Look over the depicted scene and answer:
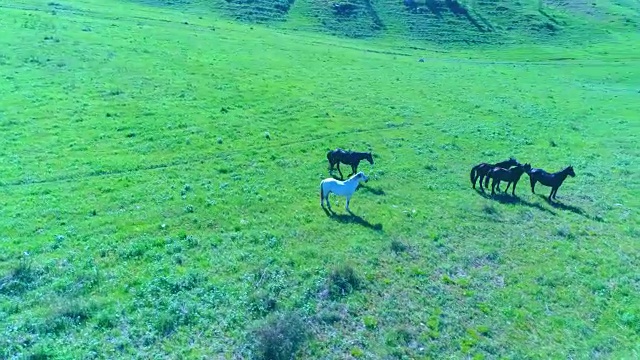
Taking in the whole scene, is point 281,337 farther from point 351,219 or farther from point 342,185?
point 342,185

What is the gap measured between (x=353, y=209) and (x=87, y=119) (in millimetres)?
22235

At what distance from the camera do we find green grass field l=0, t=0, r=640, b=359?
15.6 meters

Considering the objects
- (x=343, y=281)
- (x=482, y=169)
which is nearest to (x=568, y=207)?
(x=482, y=169)

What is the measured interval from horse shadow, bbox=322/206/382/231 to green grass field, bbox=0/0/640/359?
0.47ft

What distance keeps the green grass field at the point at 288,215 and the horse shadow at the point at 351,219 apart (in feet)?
0.47

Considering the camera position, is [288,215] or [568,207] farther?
[568,207]

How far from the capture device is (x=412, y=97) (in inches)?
1954

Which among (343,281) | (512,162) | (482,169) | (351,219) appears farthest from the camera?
(512,162)

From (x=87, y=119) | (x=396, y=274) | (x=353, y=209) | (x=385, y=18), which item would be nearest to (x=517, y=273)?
(x=396, y=274)

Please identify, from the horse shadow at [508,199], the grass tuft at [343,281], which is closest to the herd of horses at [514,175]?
the horse shadow at [508,199]

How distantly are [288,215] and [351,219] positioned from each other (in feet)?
9.94

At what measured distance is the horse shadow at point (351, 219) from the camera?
73.8 feet

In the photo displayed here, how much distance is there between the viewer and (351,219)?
23.0 meters

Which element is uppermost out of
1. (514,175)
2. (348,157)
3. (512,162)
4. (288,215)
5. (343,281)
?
(512,162)
